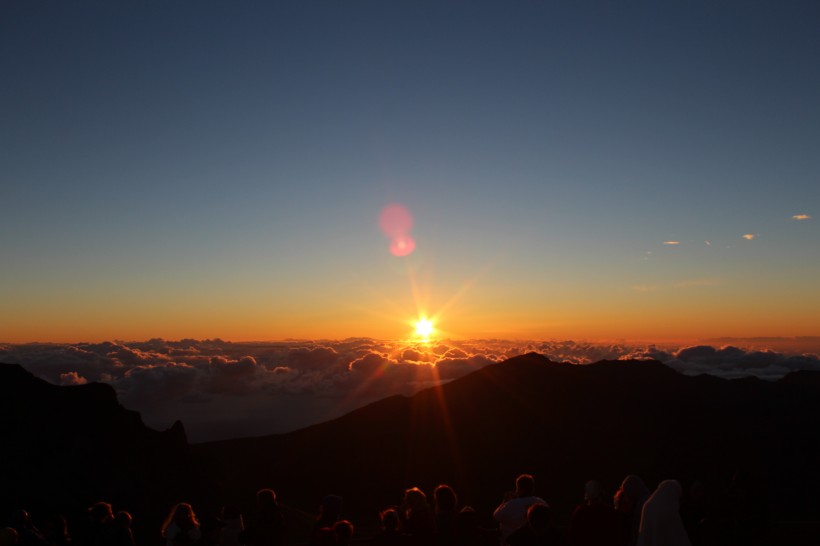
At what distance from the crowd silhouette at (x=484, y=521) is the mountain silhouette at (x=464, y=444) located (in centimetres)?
6028

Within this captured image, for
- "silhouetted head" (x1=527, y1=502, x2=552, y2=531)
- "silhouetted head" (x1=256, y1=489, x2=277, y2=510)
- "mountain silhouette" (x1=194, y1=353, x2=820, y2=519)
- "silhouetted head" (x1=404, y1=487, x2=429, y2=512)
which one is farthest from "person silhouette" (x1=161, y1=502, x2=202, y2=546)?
Answer: "mountain silhouette" (x1=194, y1=353, x2=820, y2=519)

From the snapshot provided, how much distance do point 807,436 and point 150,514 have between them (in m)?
111

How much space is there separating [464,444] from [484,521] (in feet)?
387

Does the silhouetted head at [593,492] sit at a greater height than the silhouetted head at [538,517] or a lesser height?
lesser

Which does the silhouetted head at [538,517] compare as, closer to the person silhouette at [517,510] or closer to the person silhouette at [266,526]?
the person silhouette at [517,510]

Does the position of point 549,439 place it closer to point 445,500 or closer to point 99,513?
point 99,513

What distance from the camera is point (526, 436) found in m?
121

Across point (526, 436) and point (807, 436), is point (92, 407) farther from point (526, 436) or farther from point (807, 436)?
point (807, 436)

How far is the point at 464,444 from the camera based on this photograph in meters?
122

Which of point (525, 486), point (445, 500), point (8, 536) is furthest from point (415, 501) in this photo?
point (8, 536)

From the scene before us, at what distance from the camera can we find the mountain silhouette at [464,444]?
69.6m

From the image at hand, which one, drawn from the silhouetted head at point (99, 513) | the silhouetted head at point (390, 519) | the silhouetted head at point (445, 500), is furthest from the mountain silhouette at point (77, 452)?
the silhouetted head at point (390, 519)

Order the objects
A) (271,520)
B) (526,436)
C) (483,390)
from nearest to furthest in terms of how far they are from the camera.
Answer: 1. (271,520)
2. (526,436)
3. (483,390)

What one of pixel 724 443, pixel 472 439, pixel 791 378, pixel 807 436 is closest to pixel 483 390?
pixel 472 439
